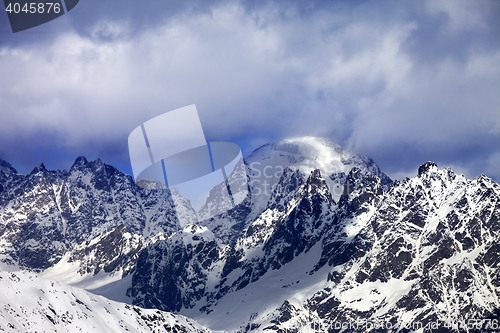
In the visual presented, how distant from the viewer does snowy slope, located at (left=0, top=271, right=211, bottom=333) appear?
120m

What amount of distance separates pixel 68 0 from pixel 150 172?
64.9 metres

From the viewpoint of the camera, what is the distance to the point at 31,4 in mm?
93312

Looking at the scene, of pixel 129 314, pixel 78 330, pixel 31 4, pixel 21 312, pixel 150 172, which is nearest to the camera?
pixel 31 4

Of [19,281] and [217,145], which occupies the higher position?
[217,145]

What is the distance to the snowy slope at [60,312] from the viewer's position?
119881 mm

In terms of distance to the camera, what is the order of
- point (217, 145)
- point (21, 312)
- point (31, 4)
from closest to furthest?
point (31, 4) → point (21, 312) → point (217, 145)

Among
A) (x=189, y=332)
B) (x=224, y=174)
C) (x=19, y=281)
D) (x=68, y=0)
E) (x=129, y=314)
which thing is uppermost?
(x=68, y=0)

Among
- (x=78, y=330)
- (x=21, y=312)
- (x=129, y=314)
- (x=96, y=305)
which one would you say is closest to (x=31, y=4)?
(x=21, y=312)

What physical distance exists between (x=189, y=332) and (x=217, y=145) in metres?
71.6

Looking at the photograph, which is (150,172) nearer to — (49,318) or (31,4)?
(49,318)

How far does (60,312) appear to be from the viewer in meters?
134

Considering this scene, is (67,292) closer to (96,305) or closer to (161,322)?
(96,305)

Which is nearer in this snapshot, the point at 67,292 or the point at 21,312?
the point at 21,312

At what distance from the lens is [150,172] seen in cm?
15012
